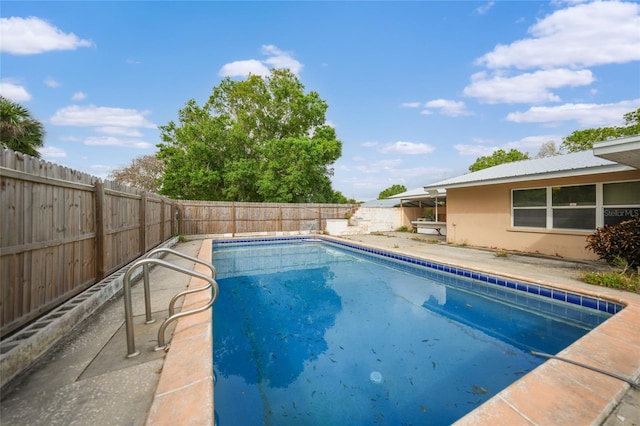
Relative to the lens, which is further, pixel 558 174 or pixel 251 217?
pixel 251 217

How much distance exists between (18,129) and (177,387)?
12.6 m

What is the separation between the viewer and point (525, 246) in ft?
27.6

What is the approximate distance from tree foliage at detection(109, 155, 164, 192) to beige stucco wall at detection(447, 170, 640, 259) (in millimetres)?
24758

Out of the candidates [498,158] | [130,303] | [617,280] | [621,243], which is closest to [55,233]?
[130,303]

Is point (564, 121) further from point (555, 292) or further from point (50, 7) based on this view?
point (50, 7)

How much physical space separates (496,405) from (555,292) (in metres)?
4.01

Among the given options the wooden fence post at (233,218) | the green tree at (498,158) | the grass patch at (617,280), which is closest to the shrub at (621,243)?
the grass patch at (617,280)

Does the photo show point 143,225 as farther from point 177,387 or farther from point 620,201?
point 620,201

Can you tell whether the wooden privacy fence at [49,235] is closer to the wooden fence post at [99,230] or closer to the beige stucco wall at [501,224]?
the wooden fence post at [99,230]

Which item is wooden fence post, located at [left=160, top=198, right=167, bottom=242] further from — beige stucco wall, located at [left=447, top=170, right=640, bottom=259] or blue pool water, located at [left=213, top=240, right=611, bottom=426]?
beige stucco wall, located at [left=447, top=170, right=640, bottom=259]

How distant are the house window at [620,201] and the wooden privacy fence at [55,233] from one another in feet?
35.7

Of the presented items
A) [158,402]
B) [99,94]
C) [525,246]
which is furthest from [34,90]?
[525,246]

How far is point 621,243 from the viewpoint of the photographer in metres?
5.31

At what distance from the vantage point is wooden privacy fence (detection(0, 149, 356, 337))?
92.7 inches
